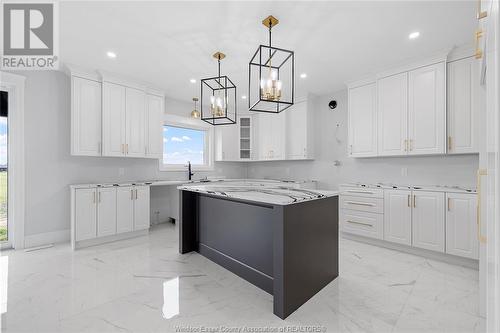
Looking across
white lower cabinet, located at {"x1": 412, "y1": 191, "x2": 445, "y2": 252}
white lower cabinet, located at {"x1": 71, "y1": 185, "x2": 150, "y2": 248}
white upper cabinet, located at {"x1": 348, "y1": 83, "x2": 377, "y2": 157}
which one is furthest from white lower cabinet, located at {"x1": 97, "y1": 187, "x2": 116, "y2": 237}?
white lower cabinet, located at {"x1": 412, "y1": 191, "x2": 445, "y2": 252}

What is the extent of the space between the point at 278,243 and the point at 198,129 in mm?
4370

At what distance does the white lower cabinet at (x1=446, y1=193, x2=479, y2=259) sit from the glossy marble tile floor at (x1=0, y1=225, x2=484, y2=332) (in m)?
0.23

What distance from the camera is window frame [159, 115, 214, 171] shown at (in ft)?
16.1

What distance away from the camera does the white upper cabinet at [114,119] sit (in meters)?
3.59

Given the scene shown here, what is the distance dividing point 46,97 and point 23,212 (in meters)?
1.73

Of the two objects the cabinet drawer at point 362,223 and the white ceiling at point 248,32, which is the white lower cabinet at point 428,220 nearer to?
the cabinet drawer at point 362,223

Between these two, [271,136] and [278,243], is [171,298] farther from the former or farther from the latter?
[271,136]

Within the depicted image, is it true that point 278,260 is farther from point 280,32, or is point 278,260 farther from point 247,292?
point 280,32

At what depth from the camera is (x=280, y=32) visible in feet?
8.17

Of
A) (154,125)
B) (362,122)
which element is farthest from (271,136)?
(154,125)

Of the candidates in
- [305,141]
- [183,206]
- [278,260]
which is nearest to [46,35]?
[183,206]

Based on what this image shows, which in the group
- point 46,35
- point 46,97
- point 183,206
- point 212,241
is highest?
point 46,35

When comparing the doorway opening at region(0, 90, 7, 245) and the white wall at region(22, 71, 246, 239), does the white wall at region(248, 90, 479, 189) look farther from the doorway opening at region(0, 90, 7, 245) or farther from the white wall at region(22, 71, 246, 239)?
the doorway opening at region(0, 90, 7, 245)

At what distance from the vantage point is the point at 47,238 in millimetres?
3379
